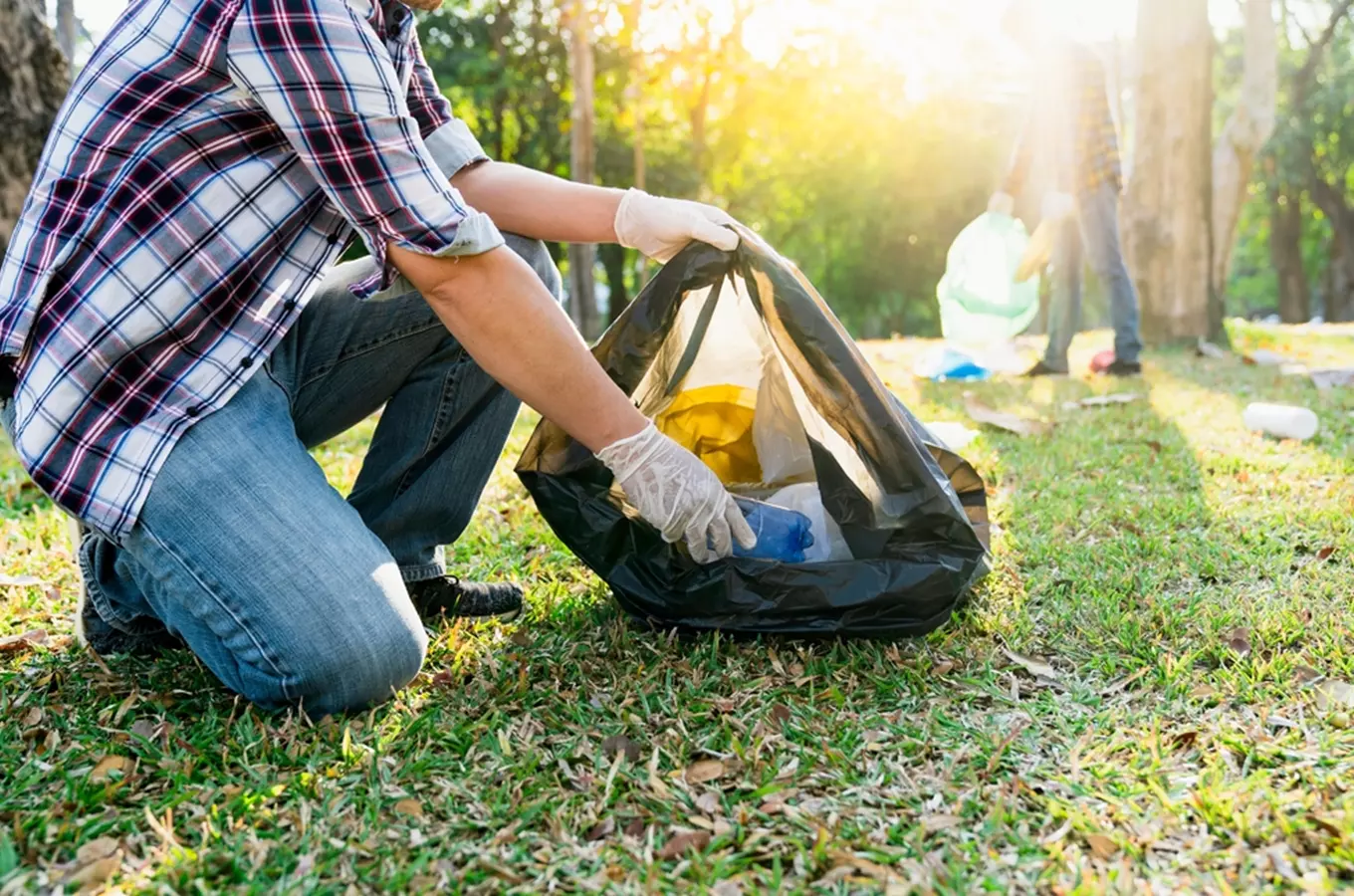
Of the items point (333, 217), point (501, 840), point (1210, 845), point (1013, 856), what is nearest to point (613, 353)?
point (333, 217)

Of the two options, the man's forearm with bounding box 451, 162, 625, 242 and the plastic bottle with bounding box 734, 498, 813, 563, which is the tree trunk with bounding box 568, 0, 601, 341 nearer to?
the man's forearm with bounding box 451, 162, 625, 242

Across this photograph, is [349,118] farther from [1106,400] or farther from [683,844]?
[1106,400]

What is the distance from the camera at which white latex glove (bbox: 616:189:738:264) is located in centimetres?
182

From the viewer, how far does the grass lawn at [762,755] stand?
1228mm

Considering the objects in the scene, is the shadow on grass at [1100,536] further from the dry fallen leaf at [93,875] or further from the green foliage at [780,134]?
the green foliage at [780,134]

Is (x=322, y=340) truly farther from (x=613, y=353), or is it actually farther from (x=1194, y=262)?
(x=1194, y=262)

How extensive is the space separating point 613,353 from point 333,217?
52 centimetres

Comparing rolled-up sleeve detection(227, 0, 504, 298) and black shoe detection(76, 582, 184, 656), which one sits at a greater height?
rolled-up sleeve detection(227, 0, 504, 298)

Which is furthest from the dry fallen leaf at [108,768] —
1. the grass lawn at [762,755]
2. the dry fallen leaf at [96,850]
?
the dry fallen leaf at [96,850]

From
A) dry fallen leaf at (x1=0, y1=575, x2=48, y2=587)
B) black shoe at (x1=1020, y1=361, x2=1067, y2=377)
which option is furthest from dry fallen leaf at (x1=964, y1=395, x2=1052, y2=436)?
dry fallen leaf at (x1=0, y1=575, x2=48, y2=587)

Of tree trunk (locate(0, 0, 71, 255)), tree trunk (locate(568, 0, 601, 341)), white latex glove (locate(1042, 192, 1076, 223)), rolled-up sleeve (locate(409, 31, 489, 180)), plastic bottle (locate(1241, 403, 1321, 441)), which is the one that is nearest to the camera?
rolled-up sleeve (locate(409, 31, 489, 180))

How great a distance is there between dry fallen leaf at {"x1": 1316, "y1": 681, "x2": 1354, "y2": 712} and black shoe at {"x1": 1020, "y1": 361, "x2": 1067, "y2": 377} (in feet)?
13.3

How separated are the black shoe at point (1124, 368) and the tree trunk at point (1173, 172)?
76.2 inches

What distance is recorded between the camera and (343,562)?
156 cm
